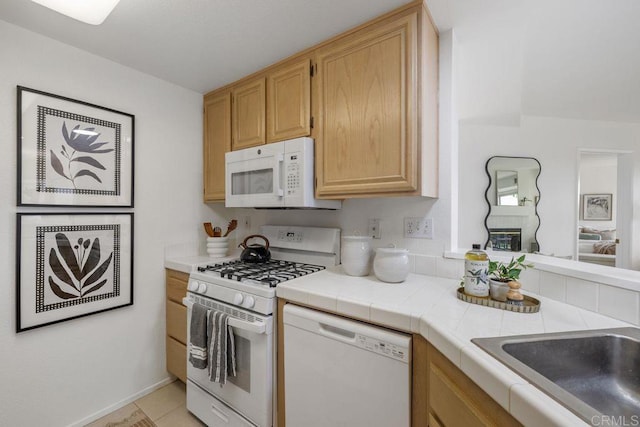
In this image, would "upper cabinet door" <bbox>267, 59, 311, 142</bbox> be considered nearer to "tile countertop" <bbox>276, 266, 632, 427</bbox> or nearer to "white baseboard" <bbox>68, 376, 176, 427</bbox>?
"tile countertop" <bbox>276, 266, 632, 427</bbox>

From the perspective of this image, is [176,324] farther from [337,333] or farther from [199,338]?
[337,333]

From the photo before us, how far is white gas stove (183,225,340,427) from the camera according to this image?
53.3 inches

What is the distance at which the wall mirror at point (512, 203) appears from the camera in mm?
3119

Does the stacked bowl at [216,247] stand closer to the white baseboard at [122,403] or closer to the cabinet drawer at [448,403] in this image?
the white baseboard at [122,403]

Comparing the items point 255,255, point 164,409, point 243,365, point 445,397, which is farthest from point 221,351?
point 445,397

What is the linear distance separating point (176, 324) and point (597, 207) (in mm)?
7077

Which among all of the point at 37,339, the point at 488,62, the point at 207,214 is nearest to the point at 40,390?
the point at 37,339

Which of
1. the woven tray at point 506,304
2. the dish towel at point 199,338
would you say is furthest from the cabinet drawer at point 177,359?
the woven tray at point 506,304

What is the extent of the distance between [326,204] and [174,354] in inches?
62.6

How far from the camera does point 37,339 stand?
1.51m

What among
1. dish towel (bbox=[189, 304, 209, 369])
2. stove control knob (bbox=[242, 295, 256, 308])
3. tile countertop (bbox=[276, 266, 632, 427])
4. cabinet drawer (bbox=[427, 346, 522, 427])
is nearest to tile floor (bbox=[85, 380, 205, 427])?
dish towel (bbox=[189, 304, 209, 369])

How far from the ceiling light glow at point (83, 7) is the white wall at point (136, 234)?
29.0 inches

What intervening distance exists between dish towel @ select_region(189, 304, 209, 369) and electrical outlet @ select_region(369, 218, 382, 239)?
111 cm

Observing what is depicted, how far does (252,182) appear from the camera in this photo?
6.10 feet
